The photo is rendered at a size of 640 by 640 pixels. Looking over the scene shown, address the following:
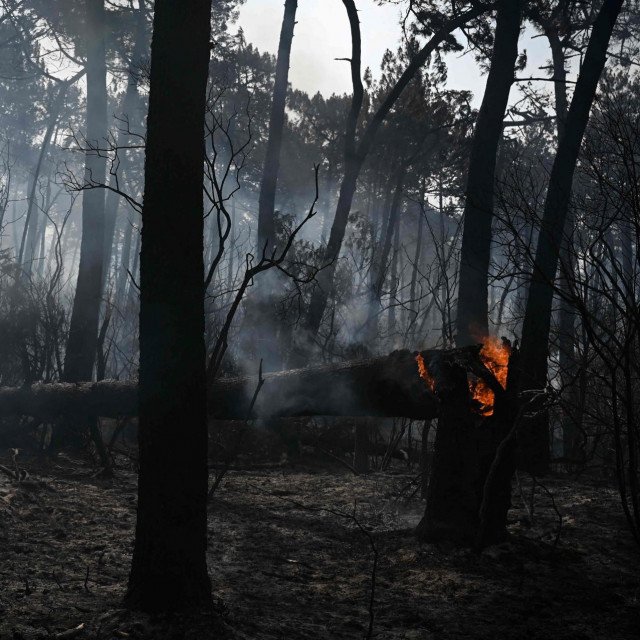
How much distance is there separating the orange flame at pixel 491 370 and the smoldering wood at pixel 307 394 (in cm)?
22

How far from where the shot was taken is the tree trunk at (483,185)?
868 cm

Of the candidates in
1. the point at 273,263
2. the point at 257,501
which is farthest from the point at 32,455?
the point at 273,263

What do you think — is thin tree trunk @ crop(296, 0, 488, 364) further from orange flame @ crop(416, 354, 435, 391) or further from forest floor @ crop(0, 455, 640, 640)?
orange flame @ crop(416, 354, 435, 391)

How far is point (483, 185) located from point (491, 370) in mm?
4552

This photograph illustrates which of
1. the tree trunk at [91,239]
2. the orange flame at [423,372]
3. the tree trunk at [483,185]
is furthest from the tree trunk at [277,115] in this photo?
the orange flame at [423,372]

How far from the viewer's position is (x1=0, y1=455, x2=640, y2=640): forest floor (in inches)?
136

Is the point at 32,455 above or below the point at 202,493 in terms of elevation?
below

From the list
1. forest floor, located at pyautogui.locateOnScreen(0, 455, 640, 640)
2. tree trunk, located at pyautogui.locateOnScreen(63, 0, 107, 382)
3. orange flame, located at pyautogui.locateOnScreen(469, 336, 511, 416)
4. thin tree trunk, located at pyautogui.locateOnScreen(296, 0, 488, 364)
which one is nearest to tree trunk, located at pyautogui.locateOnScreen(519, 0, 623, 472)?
forest floor, located at pyautogui.locateOnScreen(0, 455, 640, 640)

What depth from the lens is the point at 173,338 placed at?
3389 millimetres

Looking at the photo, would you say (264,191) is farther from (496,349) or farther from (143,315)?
(143,315)

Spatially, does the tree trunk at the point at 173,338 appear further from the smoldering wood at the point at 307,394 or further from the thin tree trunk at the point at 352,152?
the thin tree trunk at the point at 352,152

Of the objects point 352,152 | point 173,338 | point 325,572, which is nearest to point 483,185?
point 352,152

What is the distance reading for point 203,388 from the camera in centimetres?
345

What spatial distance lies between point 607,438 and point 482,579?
13.3ft
